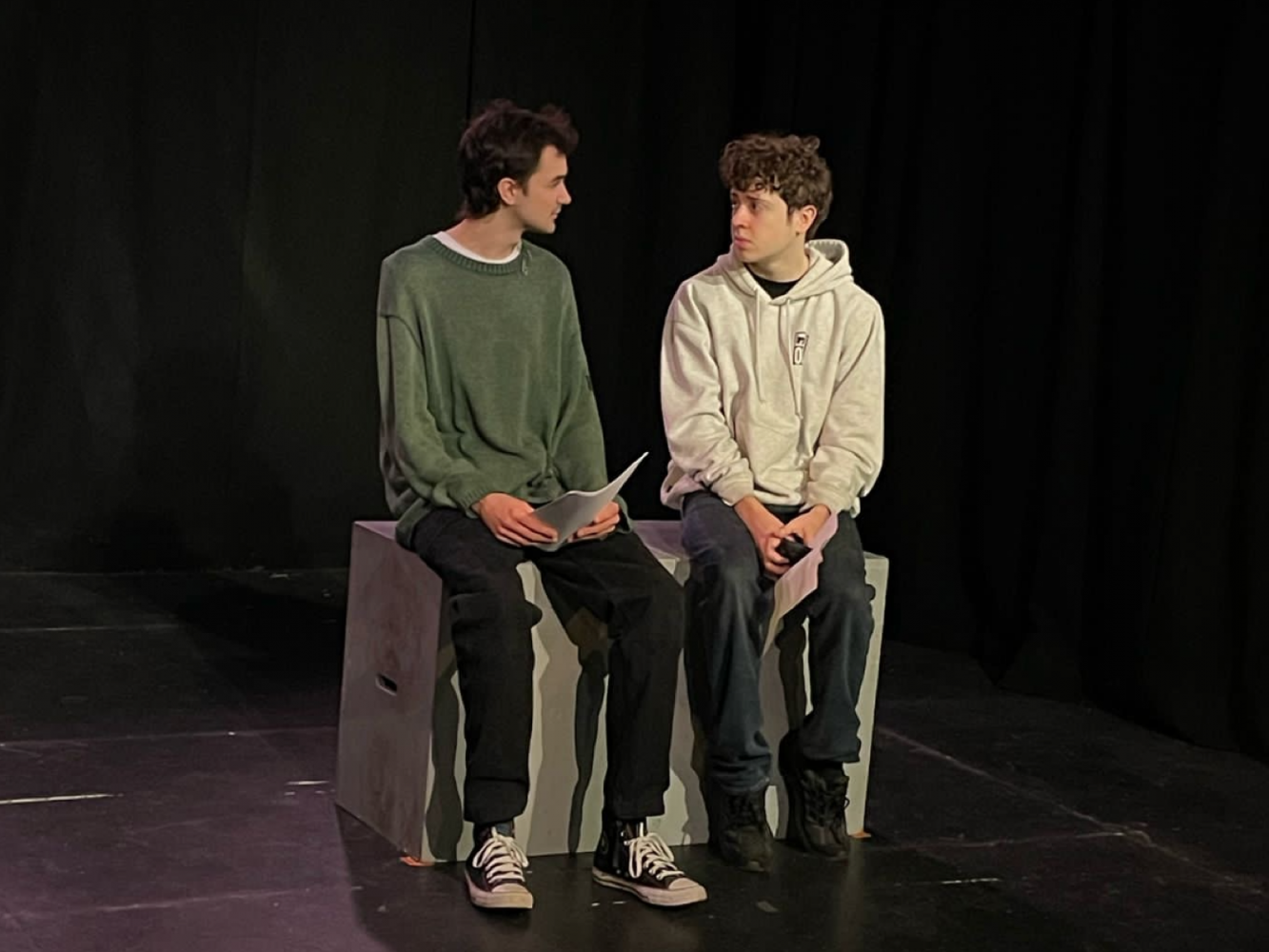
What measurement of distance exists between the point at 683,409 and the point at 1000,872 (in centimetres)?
94

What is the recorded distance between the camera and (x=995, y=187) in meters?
4.89

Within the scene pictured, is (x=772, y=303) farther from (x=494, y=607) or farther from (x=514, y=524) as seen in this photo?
(x=494, y=607)

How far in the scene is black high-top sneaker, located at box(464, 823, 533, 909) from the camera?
9.39ft

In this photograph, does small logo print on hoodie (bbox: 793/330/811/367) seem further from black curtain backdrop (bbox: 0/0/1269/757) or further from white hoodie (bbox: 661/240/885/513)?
black curtain backdrop (bbox: 0/0/1269/757)

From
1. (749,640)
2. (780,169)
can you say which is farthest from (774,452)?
(780,169)

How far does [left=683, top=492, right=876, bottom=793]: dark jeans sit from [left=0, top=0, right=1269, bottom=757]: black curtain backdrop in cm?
134

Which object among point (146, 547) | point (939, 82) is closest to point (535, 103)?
point (939, 82)

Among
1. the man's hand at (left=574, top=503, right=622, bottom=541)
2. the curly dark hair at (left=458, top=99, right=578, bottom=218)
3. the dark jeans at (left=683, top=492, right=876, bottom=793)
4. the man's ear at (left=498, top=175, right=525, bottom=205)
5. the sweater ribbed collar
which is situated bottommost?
the dark jeans at (left=683, top=492, right=876, bottom=793)

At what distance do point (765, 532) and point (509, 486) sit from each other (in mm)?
426

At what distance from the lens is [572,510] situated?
293 centimetres

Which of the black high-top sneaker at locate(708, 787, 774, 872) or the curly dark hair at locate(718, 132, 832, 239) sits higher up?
the curly dark hair at locate(718, 132, 832, 239)

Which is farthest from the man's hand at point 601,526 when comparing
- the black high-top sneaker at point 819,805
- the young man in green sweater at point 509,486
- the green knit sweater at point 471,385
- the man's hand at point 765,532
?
the black high-top sneaker at point 819,805

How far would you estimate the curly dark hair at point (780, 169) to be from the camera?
3.30 m

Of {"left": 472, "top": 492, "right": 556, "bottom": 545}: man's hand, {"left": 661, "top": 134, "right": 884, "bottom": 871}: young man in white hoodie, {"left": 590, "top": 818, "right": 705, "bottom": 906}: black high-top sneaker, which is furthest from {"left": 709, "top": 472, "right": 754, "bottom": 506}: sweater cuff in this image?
{"left": 590, "top": 818, "right": 705, "bottom": 906}: black high-top sneaker
